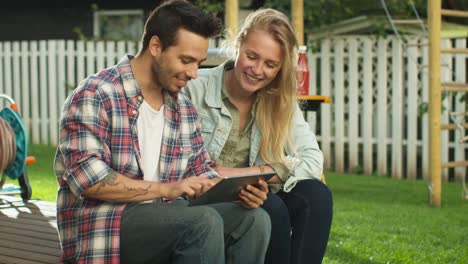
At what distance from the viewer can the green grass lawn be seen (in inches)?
222

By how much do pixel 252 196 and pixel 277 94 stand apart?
75cm

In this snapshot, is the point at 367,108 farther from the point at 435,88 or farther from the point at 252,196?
the point at 252,196

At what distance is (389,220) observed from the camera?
7070 millimetres

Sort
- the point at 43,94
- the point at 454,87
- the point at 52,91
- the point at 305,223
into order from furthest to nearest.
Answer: the point at 43,94
the point at 52,91
the point at 454,87
the point at 305,223

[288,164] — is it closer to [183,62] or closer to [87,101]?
[183,62]

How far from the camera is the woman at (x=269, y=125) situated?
3861mm

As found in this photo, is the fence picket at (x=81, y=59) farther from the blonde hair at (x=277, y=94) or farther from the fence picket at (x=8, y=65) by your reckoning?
the blonde hair at (x=277, y=94)

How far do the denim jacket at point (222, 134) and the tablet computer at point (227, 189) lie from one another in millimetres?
506

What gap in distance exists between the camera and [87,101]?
3150 millimetres

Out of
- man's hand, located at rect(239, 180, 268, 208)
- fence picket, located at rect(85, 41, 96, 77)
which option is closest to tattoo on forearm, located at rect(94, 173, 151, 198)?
man's hand, located at rect(239, 180, 268, 208)

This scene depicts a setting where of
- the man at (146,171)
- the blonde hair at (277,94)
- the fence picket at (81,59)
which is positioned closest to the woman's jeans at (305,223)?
the blonde hair at (277,94)

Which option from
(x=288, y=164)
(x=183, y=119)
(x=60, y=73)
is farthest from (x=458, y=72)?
(x=183, y=119)

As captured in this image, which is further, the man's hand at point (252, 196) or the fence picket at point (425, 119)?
the fence picket at point (425, 119)

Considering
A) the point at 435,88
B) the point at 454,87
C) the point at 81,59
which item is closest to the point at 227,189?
the point at 435,88
